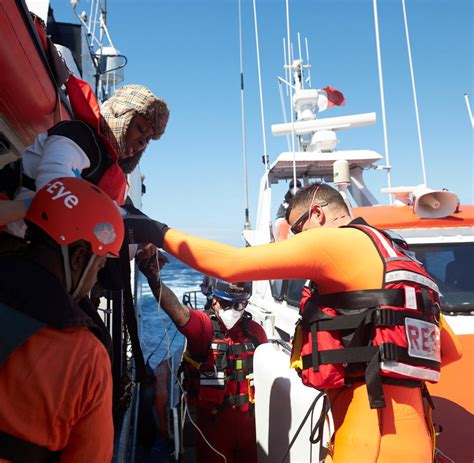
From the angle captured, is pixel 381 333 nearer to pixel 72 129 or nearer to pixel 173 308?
pixel 72 129

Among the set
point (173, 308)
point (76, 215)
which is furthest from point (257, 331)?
point (76, 215)

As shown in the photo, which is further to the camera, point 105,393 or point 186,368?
point 186,368

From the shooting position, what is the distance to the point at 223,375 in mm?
3891

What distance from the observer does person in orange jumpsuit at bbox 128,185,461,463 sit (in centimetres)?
168

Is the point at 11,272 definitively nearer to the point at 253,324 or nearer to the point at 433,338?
the point at 433,338

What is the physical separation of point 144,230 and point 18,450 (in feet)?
3.55

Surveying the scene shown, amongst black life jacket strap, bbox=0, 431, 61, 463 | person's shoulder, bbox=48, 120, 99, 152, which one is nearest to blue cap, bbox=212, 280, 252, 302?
person's shoulder, bbox=48, 120, 99, 152

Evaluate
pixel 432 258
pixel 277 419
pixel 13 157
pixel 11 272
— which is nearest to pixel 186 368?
pixel 277 419

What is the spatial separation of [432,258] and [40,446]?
10.2ft

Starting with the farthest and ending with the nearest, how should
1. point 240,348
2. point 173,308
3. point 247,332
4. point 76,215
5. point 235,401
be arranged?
point 247,332 < point 240,348 < point 235,401 < point 173,308 < point 76,215

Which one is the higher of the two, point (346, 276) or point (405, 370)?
point (346, 276)

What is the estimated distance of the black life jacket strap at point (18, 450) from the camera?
1018 mm

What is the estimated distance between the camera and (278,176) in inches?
256

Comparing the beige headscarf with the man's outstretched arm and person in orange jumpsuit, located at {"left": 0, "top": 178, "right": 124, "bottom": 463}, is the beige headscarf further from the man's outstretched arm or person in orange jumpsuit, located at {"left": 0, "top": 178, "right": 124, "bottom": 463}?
the man's outstretched arm
